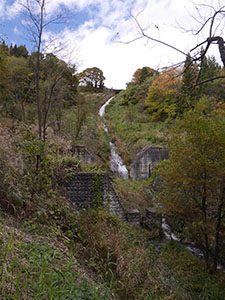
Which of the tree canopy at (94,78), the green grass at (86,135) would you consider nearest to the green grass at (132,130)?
the green grass at (86,135)

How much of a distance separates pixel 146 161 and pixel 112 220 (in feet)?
37.8

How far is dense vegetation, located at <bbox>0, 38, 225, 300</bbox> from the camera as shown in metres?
3.88

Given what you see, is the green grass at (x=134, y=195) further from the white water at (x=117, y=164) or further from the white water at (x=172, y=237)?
the white water at (x=117, y=164)

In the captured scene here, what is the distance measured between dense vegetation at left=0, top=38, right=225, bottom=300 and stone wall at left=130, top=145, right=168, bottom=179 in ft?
8.63

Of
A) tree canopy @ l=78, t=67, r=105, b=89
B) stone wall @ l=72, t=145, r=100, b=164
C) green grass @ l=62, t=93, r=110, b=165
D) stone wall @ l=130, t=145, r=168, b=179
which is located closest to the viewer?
stone wall @ l=72, t=145, r=100, b=164

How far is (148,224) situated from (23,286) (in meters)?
11.5

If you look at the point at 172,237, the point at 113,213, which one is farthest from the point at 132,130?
the point at 113,213

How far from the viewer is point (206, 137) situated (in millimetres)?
10102

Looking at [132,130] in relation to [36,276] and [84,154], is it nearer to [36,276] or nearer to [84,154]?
[84,154]

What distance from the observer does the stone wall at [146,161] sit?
2202 centimetres

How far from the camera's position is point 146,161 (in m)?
22.1

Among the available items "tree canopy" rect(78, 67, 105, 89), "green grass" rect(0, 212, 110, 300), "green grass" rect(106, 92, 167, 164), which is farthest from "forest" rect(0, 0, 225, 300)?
"tree canopy" rect(78, 67, 105, 89)

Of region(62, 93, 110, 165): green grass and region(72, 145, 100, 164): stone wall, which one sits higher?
region(62, 93, 110, 165): green grass

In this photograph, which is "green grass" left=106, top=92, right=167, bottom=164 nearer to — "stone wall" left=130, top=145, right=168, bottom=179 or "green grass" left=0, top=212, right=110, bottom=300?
"stone wall" left=130, top=145, right=168, bottom=179
